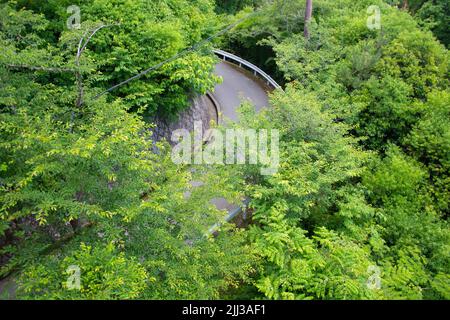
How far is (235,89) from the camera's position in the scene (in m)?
19.5

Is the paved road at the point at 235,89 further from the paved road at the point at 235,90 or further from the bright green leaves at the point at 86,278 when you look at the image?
the bright green leaves at the point at 86,278

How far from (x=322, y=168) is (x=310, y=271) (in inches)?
152

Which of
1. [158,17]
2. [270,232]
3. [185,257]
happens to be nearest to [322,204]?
[270,232]

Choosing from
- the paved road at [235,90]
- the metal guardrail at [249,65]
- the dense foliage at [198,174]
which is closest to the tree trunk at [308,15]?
the dense foliage at [198,174]

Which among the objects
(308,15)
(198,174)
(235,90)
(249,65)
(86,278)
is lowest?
(86,278)

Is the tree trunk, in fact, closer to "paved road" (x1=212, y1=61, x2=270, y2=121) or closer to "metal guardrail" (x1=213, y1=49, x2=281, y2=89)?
"metal guardrail" (x1=213, y1=49, x2=281, y2=89)

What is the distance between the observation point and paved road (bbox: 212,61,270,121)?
1800 cm

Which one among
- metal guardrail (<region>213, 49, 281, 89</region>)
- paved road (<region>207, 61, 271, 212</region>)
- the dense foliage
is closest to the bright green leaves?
the dense foliage

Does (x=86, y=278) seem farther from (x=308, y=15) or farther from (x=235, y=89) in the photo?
(x=308, y=15)

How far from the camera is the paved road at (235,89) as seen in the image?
18.0m

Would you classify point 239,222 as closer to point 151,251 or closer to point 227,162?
point 227,162

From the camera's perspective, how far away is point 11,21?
373 inches

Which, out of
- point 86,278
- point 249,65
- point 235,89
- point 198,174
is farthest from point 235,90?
point 86,278
